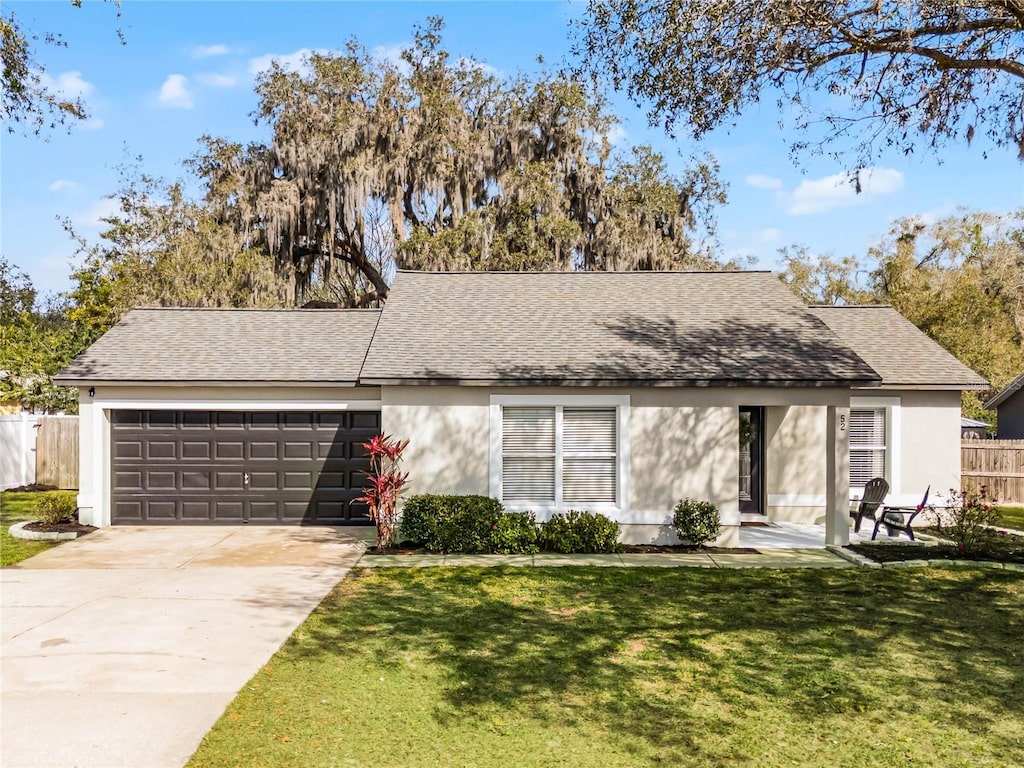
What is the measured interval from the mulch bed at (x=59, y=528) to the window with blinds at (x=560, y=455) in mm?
7253

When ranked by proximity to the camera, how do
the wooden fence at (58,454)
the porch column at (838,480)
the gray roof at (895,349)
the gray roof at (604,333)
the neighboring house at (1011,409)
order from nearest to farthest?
the porch column at (838,480) < the gray roof at (604,333) < the gray roof at (895,349) < the wooden fence at (58,454) < the neighboring house at (1011,409)

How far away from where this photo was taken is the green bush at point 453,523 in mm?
11422

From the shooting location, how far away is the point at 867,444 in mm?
14445

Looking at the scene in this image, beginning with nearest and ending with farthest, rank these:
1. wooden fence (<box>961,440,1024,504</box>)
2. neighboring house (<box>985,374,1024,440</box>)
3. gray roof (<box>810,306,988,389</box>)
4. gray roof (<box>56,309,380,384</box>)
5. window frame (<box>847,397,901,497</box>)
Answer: gray roof (<box>56,309,380,384</box>) → gray roof (<box>810,306,988,389</box>) → window frame (<box>847,397,901,497</box>) → wooden fence (<box>961,440,1024,504</box>) → neighboring house (<box>985,374,1024,440</box>)

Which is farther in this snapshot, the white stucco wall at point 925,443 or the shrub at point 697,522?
the white stucco wall at point 925,443

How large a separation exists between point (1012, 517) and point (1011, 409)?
312 inches

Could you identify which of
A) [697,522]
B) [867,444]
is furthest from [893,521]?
[697,522]

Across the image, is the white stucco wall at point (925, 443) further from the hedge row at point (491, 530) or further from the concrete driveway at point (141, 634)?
the concrete driveway at point (141, 634)

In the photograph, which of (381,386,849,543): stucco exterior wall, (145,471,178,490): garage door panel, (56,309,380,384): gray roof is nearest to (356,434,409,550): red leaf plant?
(381,386,849,543): stucco exterior wall

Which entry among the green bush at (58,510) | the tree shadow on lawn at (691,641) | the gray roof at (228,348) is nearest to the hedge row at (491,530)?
the tree shadow on lawn at (691,641)

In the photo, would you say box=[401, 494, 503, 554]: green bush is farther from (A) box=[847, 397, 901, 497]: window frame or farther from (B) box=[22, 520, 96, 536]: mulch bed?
(A) box=[847, 397, 901, 497]: window frame

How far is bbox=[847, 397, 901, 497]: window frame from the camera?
14.3 m

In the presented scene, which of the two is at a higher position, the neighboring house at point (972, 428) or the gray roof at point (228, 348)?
the gray roof at point (228, 348)

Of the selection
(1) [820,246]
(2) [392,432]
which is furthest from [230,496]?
(1) [820,246]
